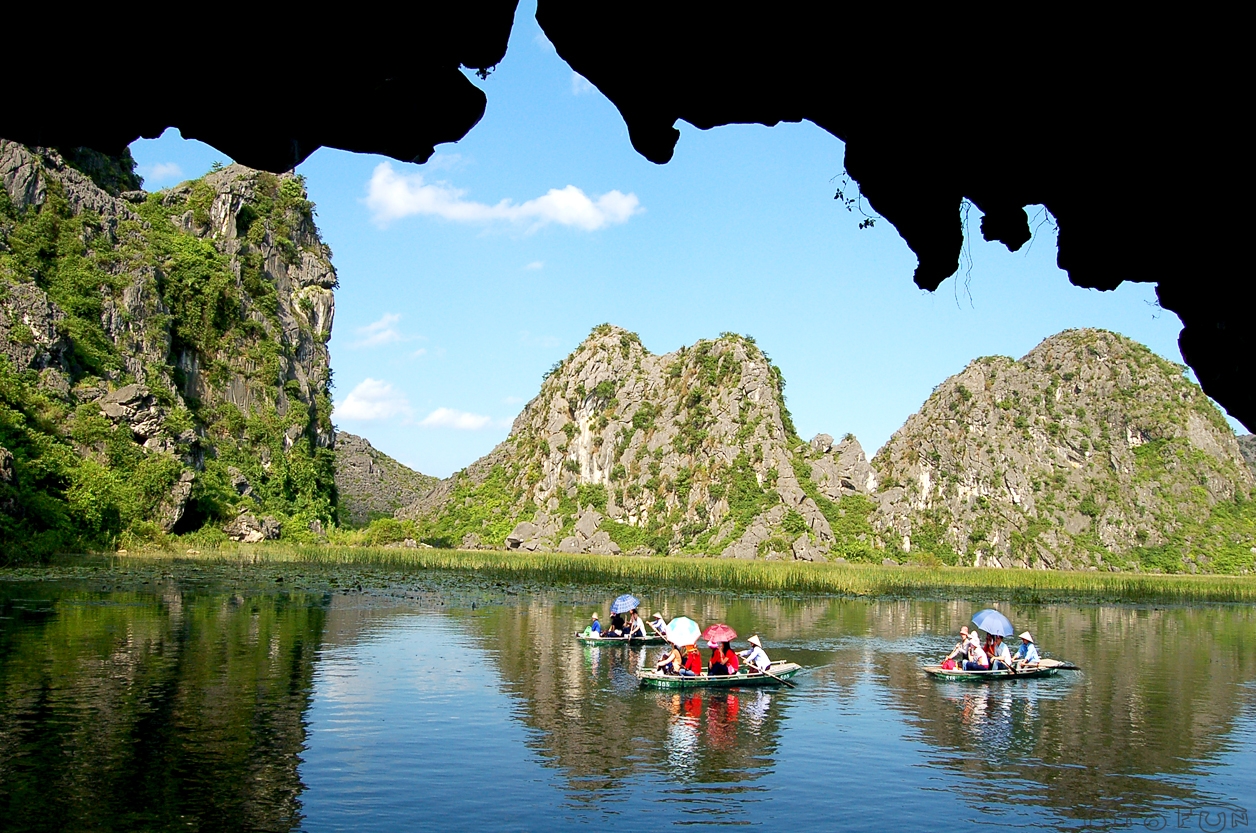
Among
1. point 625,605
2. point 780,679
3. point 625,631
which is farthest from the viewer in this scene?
point 625,605

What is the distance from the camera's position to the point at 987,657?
23.9 m

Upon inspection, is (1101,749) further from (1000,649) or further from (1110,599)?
(1110,599)

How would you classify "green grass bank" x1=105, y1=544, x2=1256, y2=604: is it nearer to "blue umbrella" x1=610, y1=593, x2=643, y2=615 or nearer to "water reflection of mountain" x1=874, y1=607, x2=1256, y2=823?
"water reflection of mountain" x1=874, y1=607, x2=1256, y2=823

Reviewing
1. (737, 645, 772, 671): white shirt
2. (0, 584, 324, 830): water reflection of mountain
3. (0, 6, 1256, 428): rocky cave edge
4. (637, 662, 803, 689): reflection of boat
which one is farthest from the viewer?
(737, 645, 772, 671): white shirt

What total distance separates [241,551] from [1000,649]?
39231mm

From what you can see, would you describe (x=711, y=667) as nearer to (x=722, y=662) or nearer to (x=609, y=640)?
(x=722, y=662)

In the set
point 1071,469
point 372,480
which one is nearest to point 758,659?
point 1071,469

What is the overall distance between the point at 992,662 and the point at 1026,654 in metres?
1.34

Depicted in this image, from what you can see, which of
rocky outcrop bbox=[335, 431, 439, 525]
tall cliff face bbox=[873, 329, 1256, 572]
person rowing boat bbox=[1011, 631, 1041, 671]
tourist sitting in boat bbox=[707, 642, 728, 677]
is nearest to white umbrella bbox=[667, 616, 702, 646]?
tourist sitting in boat bbox=[707, 642, 728, 677]

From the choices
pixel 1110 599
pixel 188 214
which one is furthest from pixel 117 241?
pixel 1110 599

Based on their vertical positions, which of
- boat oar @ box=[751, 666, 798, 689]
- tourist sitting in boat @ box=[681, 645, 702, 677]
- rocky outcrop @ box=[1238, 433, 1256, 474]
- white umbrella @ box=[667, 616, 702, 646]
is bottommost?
boat oar @ box=[751, 666, 798, 689]

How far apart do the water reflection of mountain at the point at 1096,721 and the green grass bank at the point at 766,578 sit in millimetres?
17928

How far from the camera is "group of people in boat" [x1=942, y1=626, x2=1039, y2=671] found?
922 inches

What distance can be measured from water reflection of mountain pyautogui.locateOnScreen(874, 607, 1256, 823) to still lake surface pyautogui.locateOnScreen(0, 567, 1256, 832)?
8 cm
